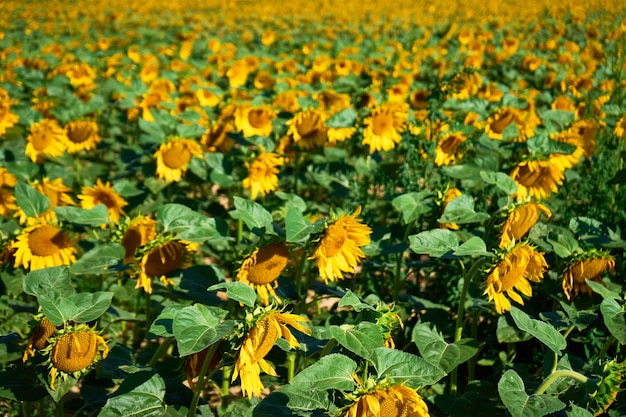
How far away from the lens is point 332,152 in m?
3.16

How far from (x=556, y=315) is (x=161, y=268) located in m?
1.24

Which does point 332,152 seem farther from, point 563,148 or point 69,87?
point 69,87

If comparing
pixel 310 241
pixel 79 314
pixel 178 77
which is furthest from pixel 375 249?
pixel 178 77

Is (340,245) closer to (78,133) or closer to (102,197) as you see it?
(102,197)

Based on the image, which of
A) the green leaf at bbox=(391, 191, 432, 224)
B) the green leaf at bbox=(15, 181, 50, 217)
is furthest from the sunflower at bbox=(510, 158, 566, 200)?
the green leaf at bbox=(15, 181, 50, 217)

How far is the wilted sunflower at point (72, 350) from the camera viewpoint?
148 cm

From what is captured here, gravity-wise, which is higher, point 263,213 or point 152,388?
point 263,213

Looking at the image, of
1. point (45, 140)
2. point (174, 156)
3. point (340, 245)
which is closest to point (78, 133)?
point (45, 140)

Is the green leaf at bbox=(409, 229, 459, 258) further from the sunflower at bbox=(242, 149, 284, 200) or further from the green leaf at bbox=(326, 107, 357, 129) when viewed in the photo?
A: the green leaf at bbox=(326, 107, 357, 129)

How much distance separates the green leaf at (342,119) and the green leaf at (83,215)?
1309 mm

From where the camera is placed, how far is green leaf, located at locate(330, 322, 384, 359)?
1.33 metres

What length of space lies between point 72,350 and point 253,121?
2.00 m

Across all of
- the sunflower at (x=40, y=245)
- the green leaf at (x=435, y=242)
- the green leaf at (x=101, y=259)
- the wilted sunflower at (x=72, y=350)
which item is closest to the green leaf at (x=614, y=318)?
→ the green leaf at (x=435, y=242)

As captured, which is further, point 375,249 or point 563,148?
point 563,148
